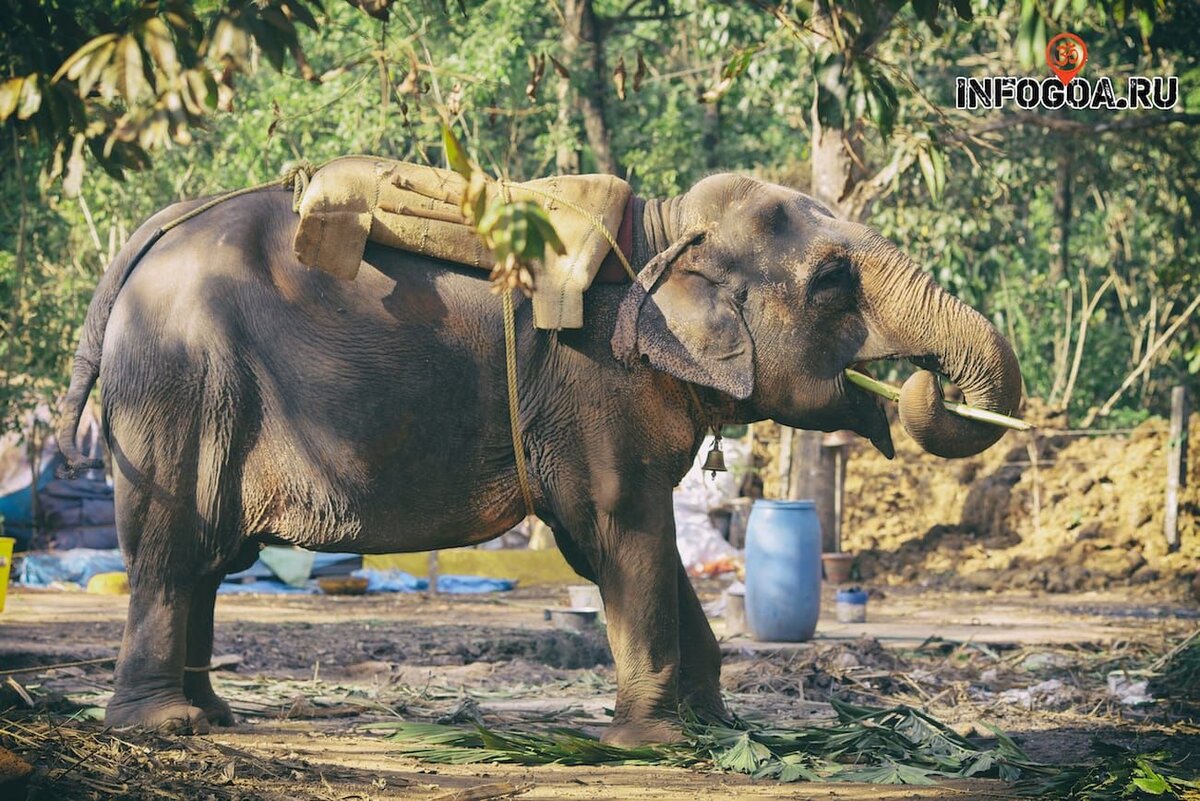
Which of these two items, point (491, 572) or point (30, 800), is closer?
point (30, 800)

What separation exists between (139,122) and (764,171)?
62.4 ft

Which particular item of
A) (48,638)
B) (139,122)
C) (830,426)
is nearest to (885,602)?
(48,638)

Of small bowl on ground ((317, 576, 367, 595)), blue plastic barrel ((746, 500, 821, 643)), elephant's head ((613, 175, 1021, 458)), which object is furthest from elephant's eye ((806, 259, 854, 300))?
small bowl on ground ((317, 576, 367, 595))

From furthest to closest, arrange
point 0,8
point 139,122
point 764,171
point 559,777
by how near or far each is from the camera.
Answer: point 764,171 → point 559,777 → point 0,8 → point 139,122

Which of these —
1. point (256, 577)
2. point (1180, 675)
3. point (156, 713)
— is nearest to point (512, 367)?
point (156, 713)

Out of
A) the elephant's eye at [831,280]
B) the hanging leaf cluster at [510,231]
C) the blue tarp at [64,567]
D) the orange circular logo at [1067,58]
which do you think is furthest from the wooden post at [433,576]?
the hanging leaf cluster at [510,231]

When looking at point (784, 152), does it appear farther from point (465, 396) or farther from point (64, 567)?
point (465, 396)

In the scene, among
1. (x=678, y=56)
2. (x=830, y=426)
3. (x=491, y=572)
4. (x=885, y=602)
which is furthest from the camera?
(x=678, y=56)

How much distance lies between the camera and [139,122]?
3.25 m

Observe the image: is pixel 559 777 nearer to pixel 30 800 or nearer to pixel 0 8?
pixel 30 800

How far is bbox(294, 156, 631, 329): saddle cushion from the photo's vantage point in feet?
19.3

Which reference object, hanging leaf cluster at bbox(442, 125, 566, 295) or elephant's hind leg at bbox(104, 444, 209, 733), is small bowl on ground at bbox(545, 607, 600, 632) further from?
hanging leaf cluster at bbox(442, 125, 566, 295)

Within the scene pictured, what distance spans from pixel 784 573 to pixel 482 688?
2867mm

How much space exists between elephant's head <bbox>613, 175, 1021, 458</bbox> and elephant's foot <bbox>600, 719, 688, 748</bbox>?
4.10ft
